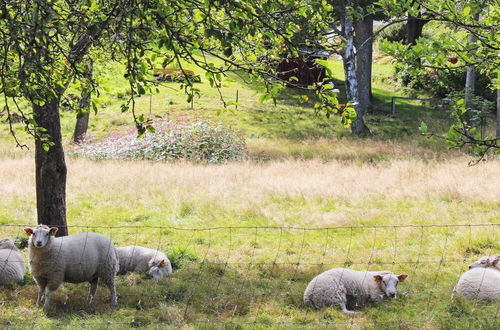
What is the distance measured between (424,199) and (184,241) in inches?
277

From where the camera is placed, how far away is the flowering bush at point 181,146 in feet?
78.1

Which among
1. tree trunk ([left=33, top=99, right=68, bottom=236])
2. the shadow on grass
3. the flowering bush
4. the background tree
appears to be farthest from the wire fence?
the flowering bush

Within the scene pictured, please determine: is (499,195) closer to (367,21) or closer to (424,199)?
(424,199)

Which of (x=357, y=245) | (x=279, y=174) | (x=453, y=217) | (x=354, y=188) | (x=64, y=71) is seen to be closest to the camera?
(x=64, y=71)

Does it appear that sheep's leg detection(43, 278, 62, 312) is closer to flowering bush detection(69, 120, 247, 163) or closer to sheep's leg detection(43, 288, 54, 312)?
sheep's leg detection(43, 288, 54, 312)

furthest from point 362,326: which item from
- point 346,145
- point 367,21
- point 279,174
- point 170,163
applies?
point 367,21

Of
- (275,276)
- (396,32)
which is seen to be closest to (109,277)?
(275,276)

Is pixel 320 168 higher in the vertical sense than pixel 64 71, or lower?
lower

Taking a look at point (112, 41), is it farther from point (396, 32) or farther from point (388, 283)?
point (396, 32)

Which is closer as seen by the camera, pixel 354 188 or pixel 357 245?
pixel 357 245

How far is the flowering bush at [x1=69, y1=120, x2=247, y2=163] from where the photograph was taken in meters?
23.8

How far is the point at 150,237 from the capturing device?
44.9 ft

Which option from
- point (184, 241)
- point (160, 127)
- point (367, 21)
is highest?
point (367, 21)

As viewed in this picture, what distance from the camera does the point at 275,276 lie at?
36.8 ft
